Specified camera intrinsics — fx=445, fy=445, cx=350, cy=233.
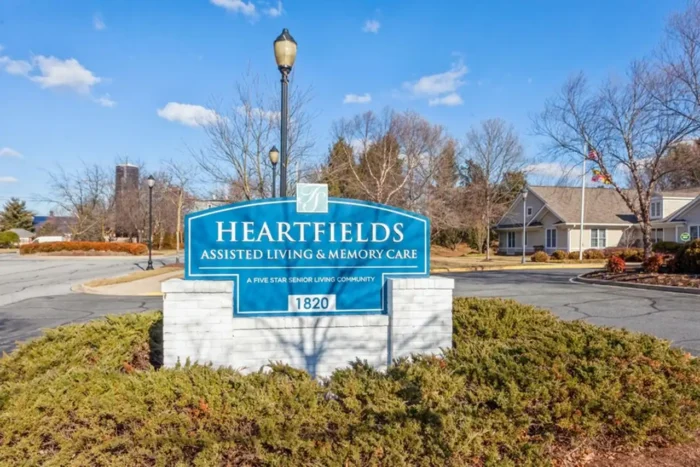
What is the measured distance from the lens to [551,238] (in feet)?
125

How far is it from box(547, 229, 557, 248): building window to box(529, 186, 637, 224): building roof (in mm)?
1994

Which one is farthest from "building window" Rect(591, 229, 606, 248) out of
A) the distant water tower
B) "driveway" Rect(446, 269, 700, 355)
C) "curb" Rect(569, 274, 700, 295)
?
the distant water tower

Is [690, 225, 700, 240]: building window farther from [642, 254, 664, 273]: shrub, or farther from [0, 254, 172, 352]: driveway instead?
[0, 254, 172, 352]: driveway

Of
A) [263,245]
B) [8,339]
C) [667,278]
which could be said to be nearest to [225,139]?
[8,339]

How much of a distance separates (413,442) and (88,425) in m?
2.06

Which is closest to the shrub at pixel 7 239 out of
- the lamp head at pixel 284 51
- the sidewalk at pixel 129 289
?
the sidewalk at pixel 129 289

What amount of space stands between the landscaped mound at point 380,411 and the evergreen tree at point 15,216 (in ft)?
270

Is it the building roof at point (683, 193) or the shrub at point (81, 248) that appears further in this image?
the shrub at point (81, 248)

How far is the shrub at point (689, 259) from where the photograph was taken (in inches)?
607

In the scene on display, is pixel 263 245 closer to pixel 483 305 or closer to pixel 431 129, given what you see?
pixel 483 305

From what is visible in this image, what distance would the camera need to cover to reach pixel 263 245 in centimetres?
468

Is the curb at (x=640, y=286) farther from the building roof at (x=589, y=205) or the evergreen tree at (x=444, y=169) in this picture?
the building roof at (x=589, y=205)

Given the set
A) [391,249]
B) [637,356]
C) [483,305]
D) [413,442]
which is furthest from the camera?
[483,305]

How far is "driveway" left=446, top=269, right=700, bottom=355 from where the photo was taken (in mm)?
7975
